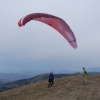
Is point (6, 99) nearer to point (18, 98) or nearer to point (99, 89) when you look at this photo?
point (18, 98)

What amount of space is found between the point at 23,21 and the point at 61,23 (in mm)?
5772

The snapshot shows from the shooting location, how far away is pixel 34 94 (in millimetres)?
23891

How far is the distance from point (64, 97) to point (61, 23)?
8823mm

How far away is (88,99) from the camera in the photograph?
1980 centimetres

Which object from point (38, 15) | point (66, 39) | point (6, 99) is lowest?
point (6, 99)

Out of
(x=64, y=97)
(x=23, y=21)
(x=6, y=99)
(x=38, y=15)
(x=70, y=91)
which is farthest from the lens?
(x=6, y=99)

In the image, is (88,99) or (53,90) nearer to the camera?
(88,99)

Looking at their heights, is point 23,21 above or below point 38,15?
below

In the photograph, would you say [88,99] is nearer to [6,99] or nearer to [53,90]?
[53,90]

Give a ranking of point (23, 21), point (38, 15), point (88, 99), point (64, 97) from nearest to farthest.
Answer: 1. point (23, 21)
2. point (38, 15)
3. point (88, 99)
4. point (64, 97)

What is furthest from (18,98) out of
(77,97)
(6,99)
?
(77,97)

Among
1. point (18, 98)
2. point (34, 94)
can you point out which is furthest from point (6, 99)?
point (34, 94)

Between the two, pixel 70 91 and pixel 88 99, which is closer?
pixel 88 99

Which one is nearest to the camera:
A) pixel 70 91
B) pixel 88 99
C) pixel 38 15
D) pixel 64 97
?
pixel 38 15
